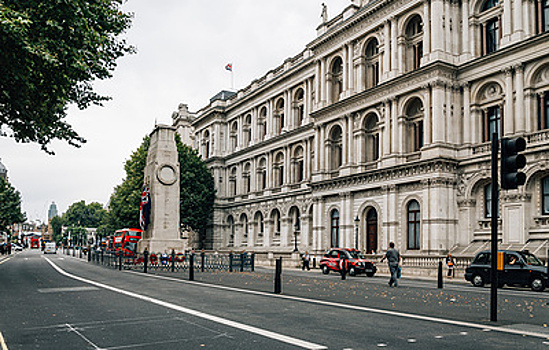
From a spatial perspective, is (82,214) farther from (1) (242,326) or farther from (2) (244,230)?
(1) (242,326)

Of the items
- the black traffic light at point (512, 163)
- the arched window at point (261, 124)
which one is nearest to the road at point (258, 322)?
the black traffic light at point (512, 163)

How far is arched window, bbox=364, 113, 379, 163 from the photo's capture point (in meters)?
44.6

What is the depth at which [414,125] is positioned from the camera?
40.8 meters

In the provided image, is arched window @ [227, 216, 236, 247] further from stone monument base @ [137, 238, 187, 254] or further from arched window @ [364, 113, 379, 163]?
stone monument base @ [137, 238, 187, 254]

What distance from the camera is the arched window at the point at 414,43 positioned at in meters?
41.0

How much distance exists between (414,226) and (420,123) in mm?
7717

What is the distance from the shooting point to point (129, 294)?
1559 centimetres

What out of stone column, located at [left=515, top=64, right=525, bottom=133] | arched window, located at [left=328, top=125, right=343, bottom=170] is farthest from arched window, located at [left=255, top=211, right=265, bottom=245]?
stone column, located at [left=515, top=64, right=525, bottom=133]

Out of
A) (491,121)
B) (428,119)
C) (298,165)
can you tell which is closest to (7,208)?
(298,165)

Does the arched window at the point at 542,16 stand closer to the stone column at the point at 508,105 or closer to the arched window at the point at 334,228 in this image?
the stone column at the point at 508,105

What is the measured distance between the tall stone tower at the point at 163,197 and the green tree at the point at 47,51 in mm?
14321

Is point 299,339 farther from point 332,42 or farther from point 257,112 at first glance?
point 257,112

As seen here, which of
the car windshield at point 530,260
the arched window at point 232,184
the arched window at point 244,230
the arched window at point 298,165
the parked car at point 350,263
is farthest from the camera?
the arched window at point 232,184

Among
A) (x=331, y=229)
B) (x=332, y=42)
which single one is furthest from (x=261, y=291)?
(x=332, y=42)
